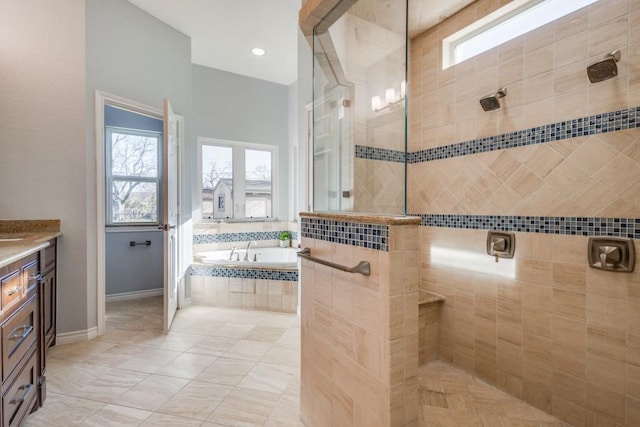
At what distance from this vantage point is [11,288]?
136 cm

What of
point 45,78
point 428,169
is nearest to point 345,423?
point 428,169

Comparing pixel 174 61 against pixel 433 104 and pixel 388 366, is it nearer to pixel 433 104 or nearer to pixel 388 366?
pixel 433 104

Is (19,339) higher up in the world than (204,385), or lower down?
higher up

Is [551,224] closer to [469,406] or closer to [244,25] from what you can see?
[469,406]

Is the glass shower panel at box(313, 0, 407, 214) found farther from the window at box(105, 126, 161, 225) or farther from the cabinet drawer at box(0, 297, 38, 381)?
the window at box(105, 126, 161, 225)

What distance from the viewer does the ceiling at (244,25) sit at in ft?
7.70

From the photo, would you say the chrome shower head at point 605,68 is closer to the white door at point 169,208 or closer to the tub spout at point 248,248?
the white door at point 169,208

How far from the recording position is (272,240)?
4.61 m

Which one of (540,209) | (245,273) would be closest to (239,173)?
(245,273)

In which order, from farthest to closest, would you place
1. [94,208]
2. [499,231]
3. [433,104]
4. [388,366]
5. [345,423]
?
[94,208], [433,104], [499,231], [345,423], [388,366]

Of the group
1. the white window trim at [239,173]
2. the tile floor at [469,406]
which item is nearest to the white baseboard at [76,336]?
the white window trim at [239,173]

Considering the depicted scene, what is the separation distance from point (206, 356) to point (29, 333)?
109cm

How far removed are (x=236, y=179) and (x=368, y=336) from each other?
148 inches

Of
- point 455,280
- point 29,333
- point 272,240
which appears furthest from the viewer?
point 272,240
